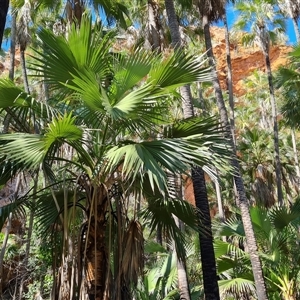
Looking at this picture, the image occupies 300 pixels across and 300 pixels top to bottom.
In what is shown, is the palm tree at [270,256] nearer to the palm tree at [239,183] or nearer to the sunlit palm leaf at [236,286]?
the sunlit palm leaf at [236,286]

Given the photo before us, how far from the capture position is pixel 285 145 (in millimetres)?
28125

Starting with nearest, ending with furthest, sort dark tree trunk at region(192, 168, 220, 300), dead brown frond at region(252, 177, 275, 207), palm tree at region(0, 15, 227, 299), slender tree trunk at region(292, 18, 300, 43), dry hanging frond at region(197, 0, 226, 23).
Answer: palm tree at region(0, 15, 227, 299) < dark tree trunk at region(192, 168, 220, 300) < dry hanging frond at region(197, 0, 226, 23) < slender tree trunk at region(292, 18, 300, 43) < dead brown frond at region(252, 177, 275, 207)

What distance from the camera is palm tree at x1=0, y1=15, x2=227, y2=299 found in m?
4.60

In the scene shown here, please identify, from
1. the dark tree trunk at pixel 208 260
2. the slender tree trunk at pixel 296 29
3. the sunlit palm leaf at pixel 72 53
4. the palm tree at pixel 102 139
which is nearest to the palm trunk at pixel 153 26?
the slender tree trunk at pixel 296 29

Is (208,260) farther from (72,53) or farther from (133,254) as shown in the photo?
(72,53)

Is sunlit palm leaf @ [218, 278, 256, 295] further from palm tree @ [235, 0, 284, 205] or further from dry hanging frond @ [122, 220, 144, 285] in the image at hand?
palm tree @ [235, 0, 284, 205]

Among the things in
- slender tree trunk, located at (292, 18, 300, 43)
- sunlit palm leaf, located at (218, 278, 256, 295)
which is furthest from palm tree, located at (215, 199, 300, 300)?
slender tree trunk, located at (292, 18, 300, 43)

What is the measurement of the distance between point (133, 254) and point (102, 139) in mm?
1526

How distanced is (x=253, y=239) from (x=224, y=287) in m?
1.22

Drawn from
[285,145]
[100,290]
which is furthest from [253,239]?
[285,145]

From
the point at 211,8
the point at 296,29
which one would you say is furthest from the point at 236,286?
the point at 296,29

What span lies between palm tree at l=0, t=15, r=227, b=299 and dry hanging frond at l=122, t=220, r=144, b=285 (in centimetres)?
1

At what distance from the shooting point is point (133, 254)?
5027 mm

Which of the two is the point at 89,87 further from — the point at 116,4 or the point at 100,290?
the point at 116,4
